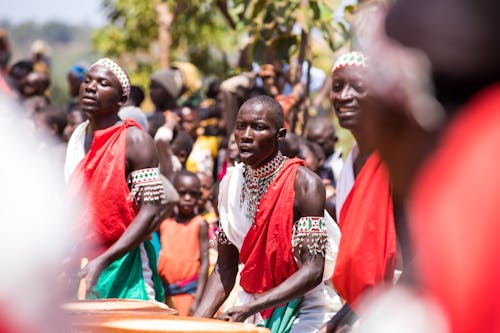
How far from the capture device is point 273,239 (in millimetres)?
4875

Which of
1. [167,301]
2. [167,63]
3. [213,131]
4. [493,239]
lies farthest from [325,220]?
[167,63]

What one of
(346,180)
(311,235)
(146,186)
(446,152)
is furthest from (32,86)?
(446,152)

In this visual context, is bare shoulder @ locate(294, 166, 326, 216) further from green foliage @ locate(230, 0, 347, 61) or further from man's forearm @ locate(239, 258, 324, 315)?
green foliage @ locate(230, 0, 347, 61)

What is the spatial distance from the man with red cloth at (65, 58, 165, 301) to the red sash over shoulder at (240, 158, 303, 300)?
0.95 metres

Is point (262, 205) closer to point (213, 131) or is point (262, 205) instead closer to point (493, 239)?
point (493, 239)

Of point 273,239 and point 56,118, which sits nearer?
point 273,239

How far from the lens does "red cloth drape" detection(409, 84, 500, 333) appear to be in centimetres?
159

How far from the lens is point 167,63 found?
16188 mm

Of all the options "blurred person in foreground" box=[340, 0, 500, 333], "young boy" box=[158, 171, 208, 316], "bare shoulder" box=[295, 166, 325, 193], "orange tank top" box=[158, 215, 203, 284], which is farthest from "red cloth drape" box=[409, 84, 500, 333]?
"orange tank top" box=[158, 215, 203, 284]

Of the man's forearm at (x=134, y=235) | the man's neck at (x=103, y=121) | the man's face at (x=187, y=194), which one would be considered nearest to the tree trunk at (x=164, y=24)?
the man's face at (x=187, y=194)

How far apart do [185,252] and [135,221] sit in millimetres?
2182

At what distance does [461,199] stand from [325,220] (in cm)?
340

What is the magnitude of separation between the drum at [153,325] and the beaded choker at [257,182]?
1.25m

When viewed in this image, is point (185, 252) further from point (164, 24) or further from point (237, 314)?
point (164, 24)
